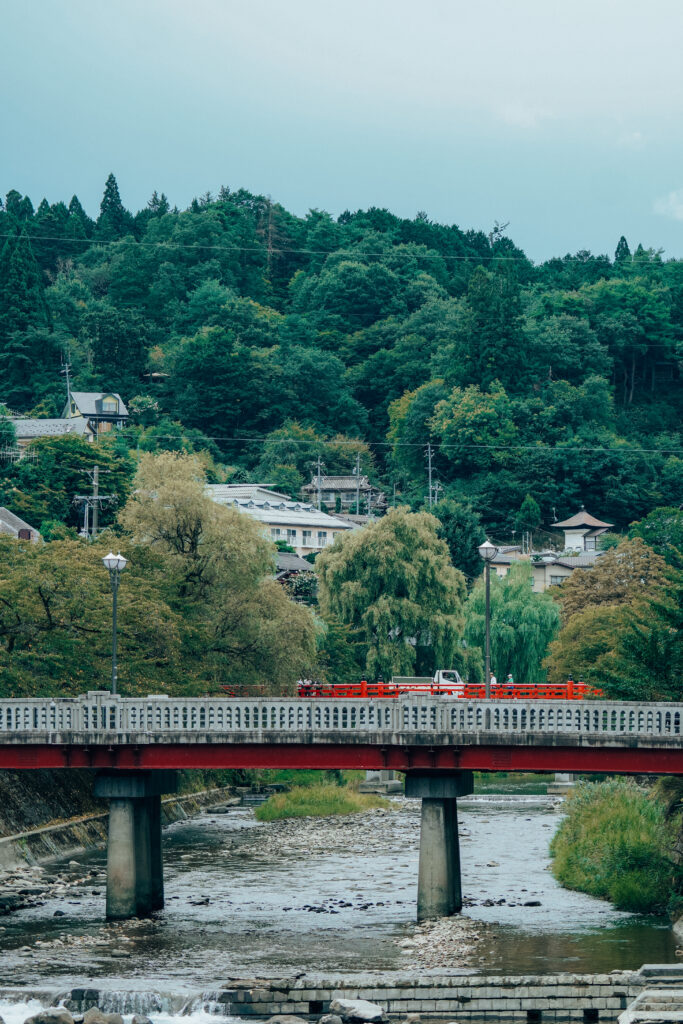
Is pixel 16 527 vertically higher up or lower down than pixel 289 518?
lower down

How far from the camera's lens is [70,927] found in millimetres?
47344

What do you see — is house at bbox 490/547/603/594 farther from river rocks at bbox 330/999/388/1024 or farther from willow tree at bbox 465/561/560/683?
river rocks at bbox 330/999/388/1024

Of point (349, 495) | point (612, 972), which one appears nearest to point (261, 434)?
point (349, 495)

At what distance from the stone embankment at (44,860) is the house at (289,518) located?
81.1m

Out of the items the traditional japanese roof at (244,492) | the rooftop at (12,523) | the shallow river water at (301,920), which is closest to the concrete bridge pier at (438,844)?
the shallow river water at (301,920)

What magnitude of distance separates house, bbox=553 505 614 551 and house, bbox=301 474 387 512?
959 inches

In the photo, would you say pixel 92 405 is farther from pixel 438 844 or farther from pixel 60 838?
pixel 438 844

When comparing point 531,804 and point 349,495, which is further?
point 349,495

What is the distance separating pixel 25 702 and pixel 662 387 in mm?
159001

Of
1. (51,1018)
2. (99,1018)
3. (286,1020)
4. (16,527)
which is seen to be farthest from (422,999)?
(16,527)

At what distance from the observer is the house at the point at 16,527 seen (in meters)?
118

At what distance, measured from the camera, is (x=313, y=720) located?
1881 inches

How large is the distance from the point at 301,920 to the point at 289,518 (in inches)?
4200

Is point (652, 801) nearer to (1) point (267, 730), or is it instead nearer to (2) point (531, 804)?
(1) point (267, 730)
